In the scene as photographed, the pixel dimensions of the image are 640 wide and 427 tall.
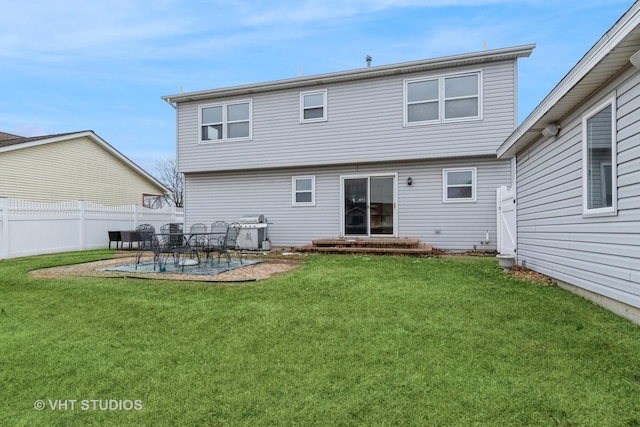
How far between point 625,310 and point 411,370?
2.85 metres

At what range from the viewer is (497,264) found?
7859 mm

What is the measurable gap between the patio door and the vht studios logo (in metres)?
9.37

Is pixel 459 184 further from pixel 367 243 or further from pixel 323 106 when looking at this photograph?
pixel 323 106

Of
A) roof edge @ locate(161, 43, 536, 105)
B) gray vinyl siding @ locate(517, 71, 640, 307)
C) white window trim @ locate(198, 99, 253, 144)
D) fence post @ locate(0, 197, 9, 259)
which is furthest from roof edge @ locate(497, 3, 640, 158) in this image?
fence post @ locate(0, 197, 9, 259)

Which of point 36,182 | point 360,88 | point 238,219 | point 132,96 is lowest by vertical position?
point 238,219

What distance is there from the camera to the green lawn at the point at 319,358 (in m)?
2.20

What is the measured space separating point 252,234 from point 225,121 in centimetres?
422

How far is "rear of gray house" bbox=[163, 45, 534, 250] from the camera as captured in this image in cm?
1005

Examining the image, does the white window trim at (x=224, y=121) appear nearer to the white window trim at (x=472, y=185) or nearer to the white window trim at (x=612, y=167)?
the white window trim at (x=472, y=185)

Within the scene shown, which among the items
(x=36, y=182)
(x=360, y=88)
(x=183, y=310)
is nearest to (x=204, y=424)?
(x=183, y=310)

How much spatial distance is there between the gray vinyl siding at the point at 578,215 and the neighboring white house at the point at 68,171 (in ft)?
59.0

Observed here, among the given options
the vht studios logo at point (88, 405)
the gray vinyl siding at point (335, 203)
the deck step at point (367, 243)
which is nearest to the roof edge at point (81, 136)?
the gray vinyl siding at point (335, 203)

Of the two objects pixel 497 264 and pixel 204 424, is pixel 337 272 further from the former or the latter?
pixel 204 424

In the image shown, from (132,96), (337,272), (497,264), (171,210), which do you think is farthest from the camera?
(132,96)
